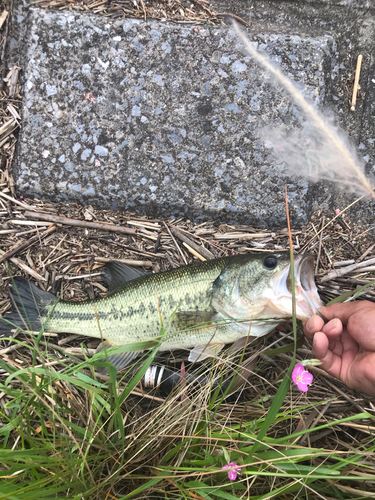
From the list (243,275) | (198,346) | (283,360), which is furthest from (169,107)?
(283,360)

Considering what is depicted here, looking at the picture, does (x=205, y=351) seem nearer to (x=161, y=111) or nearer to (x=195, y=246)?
(x=195, y=246)

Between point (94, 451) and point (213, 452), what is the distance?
80 cm

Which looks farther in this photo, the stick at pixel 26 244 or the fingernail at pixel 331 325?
the stick at pixel 26 244

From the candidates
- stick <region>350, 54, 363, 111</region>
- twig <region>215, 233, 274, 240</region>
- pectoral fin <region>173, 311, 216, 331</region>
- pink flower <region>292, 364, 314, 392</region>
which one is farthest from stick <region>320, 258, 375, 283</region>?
stick <region>350, 54, 363, 111</region>

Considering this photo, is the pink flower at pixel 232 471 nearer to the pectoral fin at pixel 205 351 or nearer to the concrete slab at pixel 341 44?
the pectoral fin at pixel 205 351

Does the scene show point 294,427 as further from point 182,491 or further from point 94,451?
point 94,451

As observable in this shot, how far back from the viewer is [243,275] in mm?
2908

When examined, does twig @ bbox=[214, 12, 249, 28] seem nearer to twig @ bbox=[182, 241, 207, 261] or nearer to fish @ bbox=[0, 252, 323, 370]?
twig @ bbox=[182, 241, 207, 261]

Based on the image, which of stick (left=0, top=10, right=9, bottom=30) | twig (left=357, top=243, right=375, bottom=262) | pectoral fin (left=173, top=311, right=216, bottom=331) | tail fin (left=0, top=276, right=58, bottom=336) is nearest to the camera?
pectoral fin (left=173, top=311, right=216, bottom=331)

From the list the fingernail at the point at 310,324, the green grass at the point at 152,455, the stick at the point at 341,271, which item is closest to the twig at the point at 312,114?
the stick at the point at 341,271

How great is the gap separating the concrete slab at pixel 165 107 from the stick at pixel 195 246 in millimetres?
278

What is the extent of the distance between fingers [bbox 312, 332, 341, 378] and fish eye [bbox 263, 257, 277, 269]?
603mm

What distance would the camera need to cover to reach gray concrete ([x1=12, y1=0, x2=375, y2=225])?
136 inches

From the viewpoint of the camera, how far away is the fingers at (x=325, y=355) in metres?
2.48
